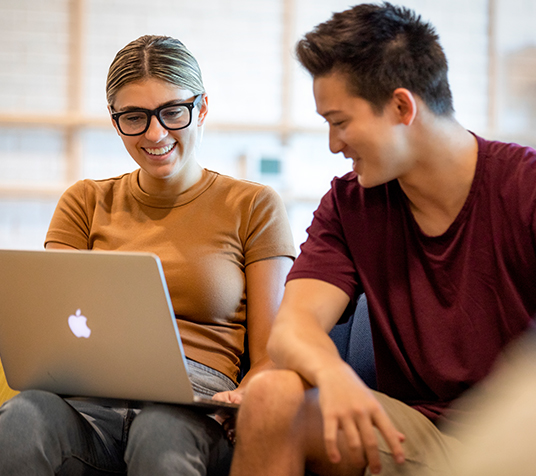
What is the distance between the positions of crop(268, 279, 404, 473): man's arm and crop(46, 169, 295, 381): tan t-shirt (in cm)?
36

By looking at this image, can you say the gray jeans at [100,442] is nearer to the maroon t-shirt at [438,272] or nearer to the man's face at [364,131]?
the maroon t-shirt at [438,272]

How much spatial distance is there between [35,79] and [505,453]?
355cm

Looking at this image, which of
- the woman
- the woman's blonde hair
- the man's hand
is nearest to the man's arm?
the man's hand

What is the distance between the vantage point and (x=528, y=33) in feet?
13.0

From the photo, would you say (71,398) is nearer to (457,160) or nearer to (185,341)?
(185,341)

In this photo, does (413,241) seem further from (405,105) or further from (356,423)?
(356,423)

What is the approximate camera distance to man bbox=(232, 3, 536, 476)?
1168mm

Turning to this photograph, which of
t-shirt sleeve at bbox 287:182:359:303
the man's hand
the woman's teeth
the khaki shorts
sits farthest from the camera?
the woman's teeth

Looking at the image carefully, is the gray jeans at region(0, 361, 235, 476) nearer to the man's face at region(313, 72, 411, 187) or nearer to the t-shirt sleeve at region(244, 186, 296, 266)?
the t-shirt sleeve at region(244, 186, 296, 266)

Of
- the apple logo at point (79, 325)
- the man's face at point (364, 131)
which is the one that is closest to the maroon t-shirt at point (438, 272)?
the man's face at point (364, 131)

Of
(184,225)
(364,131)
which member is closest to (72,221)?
(184,225)

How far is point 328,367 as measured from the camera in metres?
1.03

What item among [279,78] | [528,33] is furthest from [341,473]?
[528,33]

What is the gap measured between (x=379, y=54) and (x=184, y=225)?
27.3 inches
